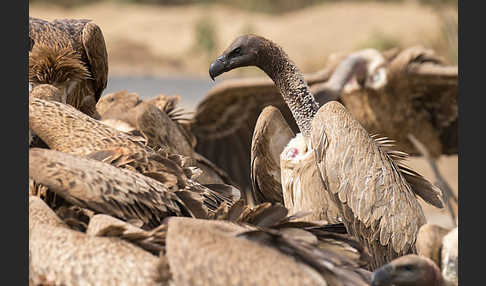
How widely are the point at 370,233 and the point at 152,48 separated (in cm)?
2688

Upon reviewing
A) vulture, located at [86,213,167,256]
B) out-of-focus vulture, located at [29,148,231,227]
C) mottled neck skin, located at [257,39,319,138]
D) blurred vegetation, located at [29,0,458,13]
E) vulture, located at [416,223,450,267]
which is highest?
blurred vegetation, located at [29,0,458,13]

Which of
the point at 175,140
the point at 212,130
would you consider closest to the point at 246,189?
the point at 212,130

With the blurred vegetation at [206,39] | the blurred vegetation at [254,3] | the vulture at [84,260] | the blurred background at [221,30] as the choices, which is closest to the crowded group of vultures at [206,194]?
the vulture at [84,260]

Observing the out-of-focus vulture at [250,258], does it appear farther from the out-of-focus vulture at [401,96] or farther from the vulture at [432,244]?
the out-of-focus vulture at [401,96]

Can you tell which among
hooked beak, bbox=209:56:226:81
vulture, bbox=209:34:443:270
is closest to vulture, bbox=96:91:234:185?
hooked beak, bbox=209:56:226:81

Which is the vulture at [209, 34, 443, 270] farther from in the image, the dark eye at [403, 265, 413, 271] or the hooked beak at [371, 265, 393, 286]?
the hooked beak at [371, 265, 393, 286]

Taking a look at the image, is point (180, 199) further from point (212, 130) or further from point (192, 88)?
point (192, 88)

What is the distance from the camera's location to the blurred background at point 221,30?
77.0ft

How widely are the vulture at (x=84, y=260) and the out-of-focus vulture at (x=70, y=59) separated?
1.35 meters

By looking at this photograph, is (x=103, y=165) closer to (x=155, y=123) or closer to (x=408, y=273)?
(x=408, y=273)

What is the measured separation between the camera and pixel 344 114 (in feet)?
14.9

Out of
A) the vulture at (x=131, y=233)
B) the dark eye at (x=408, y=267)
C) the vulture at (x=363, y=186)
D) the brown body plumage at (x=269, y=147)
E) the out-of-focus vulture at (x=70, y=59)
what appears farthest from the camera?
the brown body plumage at (x=269, y=147)

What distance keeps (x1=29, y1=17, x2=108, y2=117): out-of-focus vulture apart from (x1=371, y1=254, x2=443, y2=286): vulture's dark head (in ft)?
6.31

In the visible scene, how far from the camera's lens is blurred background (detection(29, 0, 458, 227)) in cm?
2348
